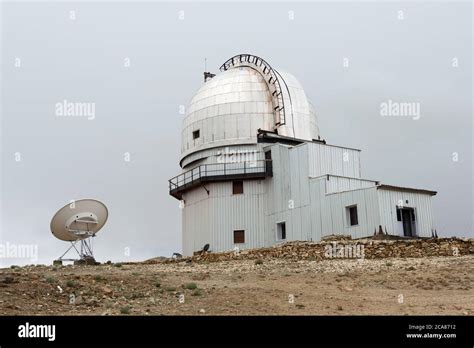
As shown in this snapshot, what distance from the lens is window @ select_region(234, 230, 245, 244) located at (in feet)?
116

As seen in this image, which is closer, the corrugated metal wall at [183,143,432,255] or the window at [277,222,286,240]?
the corrugated metal wall at [183,143,432,255]

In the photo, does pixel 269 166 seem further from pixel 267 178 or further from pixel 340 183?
pixel 340 183

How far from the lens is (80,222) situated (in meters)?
30.0

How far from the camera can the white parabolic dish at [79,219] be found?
29.5 metres

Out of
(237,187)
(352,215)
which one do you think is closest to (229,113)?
(237,187)

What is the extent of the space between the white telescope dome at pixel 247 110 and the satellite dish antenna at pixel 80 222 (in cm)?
A: 908

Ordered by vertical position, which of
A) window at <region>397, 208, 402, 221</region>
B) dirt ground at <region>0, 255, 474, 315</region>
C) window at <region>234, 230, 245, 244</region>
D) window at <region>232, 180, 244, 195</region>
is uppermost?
window at <region>232, 180, 244, 195</region>

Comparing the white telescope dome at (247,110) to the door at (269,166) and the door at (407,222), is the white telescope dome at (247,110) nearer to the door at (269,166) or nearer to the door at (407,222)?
the door at (269,166)

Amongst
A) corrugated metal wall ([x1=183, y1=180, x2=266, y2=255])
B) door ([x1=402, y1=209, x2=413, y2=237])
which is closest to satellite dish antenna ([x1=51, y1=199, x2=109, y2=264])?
corrugated metal wall ([x1=183, y1=180, x2=266, y2=255])

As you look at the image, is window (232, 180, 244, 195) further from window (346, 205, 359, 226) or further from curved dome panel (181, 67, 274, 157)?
window (346, 205, 359, 226)

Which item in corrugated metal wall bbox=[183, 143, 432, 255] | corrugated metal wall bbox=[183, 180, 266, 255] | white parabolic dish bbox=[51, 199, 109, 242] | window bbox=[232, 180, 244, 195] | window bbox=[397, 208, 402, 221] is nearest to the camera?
white parabolic dish bbox=[51, 199, 109, 242]
